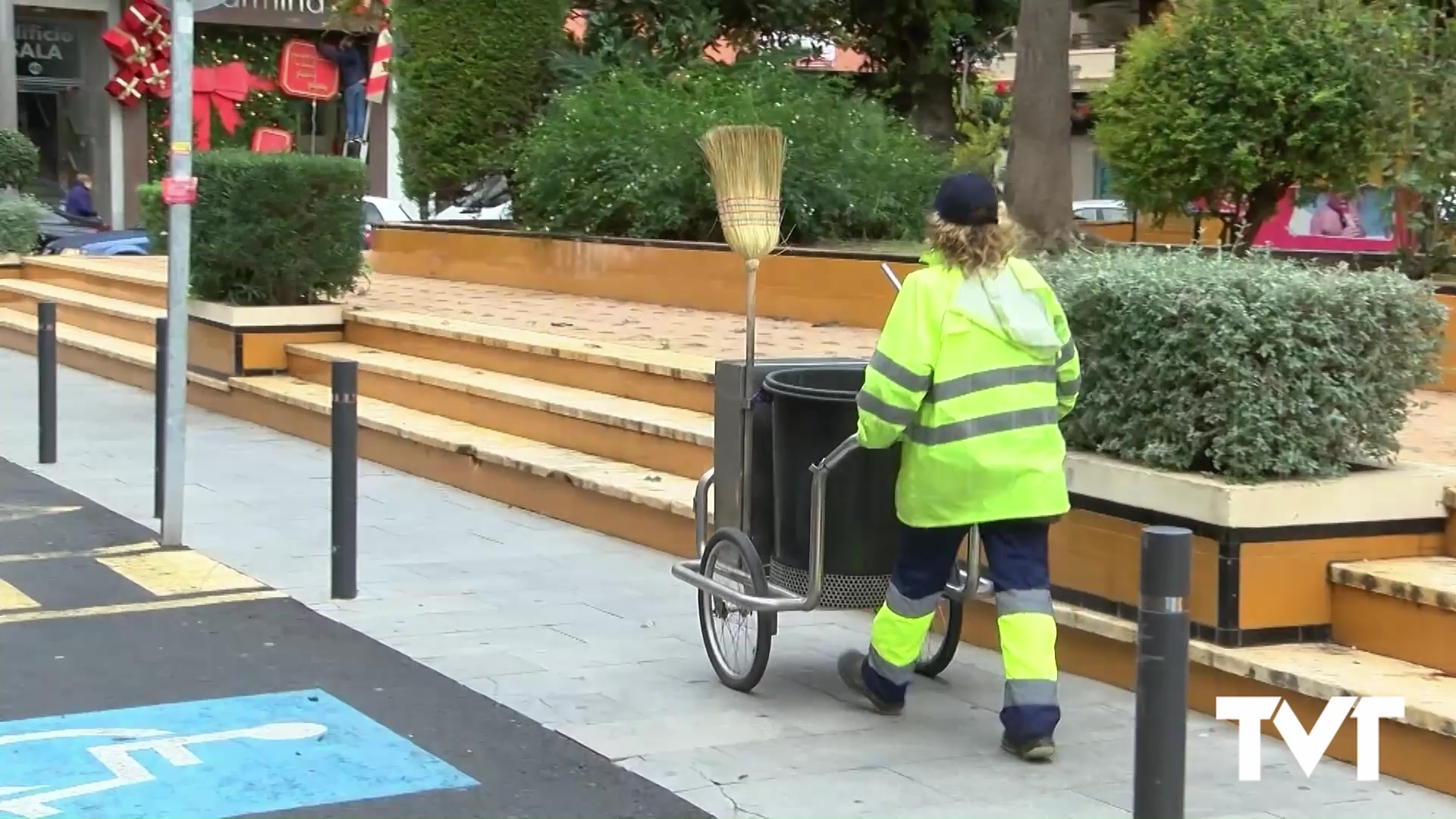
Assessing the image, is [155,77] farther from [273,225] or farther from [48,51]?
[273,225]

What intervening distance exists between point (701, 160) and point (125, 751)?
928 cm

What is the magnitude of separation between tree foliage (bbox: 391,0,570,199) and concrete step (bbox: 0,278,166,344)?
3.08 m

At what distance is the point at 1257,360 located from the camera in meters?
5.80

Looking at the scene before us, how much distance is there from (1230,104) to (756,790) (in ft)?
29.1

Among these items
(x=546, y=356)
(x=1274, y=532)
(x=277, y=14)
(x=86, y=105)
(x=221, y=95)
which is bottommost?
(x=1274, y=532)

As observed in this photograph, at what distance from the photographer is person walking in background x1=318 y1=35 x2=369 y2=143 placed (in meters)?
35.1

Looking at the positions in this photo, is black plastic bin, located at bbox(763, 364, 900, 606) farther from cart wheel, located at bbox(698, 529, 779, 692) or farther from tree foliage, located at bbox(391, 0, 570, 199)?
tree foliage, located at bbox(391, 0, 570, 199)

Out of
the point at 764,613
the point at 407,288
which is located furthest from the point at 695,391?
the point at 407,288

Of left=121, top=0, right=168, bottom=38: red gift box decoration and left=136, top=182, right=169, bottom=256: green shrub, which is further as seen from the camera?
left=121, top=0, right=168, bottom=38: red gift box decoration

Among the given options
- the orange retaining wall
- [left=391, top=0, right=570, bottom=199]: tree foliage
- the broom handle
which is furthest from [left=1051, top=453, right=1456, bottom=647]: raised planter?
[left=391, top=0, right=570, bottom=199]: tree foliage

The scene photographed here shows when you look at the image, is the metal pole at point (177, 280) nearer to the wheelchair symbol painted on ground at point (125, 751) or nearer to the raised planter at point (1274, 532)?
the wheelchair symbol painted on ground at point (125, 751)

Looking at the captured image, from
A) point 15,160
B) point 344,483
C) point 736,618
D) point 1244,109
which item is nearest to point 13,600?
point 344,483

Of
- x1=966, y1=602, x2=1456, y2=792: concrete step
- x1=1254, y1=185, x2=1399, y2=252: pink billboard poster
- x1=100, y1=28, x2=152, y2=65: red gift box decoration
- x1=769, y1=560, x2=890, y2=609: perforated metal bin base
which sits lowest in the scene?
x1=966, y1=602, x2=1456, y2=792: concrete step

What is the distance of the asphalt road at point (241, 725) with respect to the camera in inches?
203
